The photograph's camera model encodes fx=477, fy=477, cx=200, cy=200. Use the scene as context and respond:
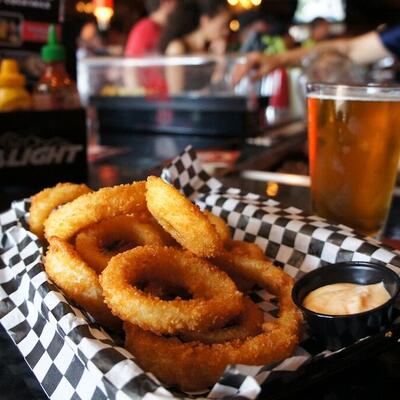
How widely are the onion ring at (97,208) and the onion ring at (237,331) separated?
0.35 meters

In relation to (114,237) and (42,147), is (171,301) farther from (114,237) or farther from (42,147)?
(42,147)

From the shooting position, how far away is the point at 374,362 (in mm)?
972

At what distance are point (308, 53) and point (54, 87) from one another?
2.53 m

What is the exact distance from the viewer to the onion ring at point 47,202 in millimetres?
1364

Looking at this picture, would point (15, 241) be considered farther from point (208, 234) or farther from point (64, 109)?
point (64, 109)

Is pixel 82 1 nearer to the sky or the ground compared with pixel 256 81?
nearer to the sky

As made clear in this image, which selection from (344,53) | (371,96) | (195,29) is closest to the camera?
(371,96)

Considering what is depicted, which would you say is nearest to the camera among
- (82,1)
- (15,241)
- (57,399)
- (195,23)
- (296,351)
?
(57,399)

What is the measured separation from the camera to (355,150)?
1545 mm

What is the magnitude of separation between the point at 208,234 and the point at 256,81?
10.6 ft

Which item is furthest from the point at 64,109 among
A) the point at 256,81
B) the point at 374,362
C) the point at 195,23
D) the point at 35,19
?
the point at 195,23

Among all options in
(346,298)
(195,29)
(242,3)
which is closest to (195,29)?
(195,29)

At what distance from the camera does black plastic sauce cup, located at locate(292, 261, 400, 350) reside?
36.9 inches

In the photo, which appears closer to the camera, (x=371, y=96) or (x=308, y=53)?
(x=371, y=96)
